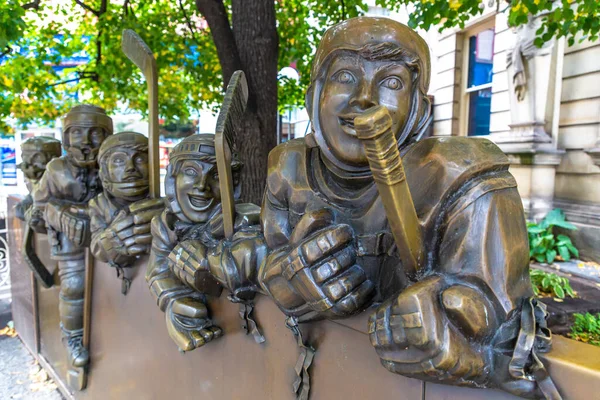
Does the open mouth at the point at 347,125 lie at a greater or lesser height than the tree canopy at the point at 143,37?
lesser

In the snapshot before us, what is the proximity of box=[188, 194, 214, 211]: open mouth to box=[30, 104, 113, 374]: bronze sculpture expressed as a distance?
1144 millimetres

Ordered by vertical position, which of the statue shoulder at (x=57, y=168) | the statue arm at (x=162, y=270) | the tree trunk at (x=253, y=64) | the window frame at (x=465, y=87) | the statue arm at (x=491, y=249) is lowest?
the statue arm at (x=162, y=270)

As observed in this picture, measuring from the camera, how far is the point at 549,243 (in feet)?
18.4

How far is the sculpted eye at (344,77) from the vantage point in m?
1.06

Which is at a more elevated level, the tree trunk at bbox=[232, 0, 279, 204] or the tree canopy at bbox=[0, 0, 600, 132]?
the tree canopy at bbox=[0, 0, 600, 132]

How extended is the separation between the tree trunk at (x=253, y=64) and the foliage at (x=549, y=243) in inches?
145

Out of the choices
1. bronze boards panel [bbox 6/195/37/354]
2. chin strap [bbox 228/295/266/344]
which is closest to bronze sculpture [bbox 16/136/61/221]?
bronze boards panel [bbox 6/195/37/354]

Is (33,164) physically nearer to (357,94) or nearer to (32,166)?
(32,166)

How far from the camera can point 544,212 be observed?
6277mm

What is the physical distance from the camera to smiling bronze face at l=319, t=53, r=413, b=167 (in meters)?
1.04

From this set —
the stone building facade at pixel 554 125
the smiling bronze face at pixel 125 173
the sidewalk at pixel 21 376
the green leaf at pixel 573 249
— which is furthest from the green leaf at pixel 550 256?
the sidewalk at pixel 21 376

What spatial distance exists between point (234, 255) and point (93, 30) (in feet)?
20.3

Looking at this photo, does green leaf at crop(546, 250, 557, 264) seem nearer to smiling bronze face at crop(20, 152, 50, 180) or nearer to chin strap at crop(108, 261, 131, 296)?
chin strap at crop(108, 261, 131, 296)

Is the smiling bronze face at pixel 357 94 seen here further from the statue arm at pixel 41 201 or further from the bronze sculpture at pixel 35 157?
the bronze sculpture at pixel 35 157
